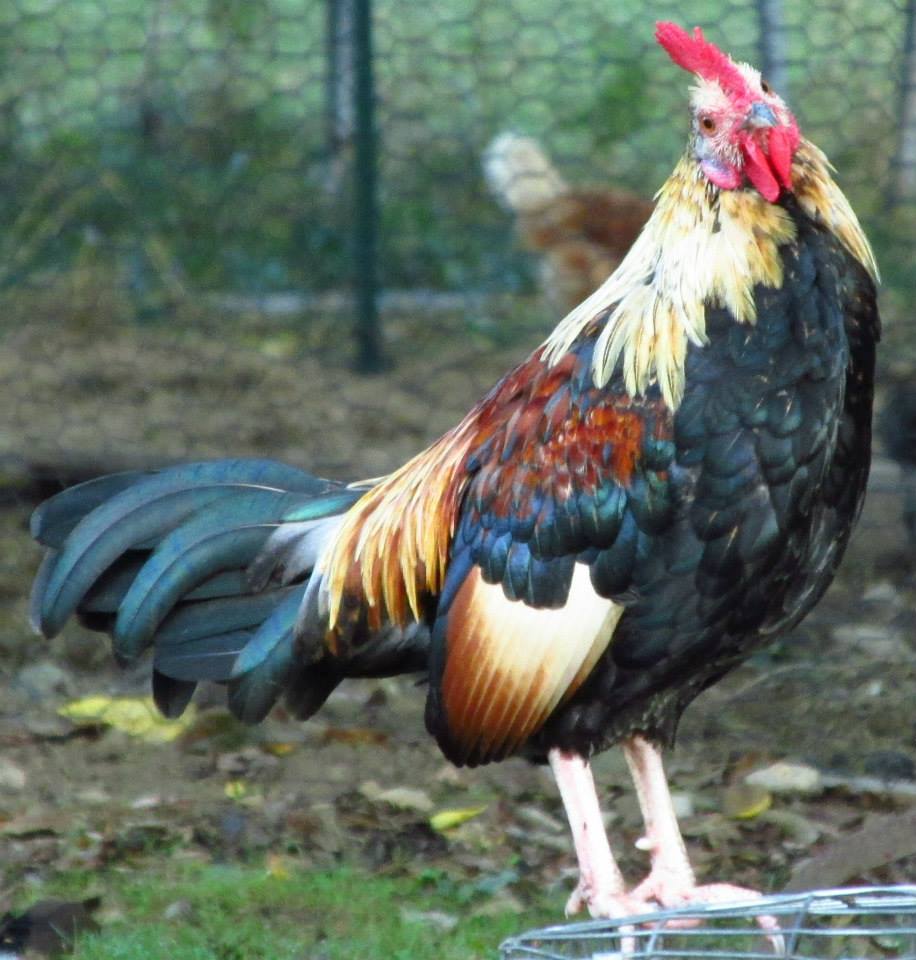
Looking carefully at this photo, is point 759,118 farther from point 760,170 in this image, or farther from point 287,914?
point 287,914

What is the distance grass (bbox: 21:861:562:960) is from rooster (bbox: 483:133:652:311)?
8.29ft

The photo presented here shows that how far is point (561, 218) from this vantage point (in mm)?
5633

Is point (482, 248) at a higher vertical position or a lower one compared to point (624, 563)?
higher

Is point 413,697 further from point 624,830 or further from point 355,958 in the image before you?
point 355,958

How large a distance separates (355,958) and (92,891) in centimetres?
69

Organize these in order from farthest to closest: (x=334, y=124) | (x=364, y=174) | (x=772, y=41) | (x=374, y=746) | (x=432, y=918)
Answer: (x=334, y=124) < (x=364, y=174) < (x=772, y=41) < (x=374, y=746) < (x=432, y=918)

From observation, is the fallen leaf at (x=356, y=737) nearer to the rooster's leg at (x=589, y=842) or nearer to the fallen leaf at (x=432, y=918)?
the fallen leaf at (x=432, y=918)

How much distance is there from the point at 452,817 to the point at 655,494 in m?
1.47

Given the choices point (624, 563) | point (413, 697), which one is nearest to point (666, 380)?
point (624, 563)

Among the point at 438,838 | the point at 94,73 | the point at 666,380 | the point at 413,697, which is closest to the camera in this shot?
the point at 666,380

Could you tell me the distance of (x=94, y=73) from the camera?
6055 millimetres

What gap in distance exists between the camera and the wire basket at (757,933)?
2.24m

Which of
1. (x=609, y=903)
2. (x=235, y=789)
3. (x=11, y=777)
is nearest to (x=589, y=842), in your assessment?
(x=609, y=903)

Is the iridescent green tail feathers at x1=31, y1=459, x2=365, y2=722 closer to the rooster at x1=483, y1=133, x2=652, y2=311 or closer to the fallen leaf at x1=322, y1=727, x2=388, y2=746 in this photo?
the fallen leaf at x1=322, y1=727, x2=388, y2=746
